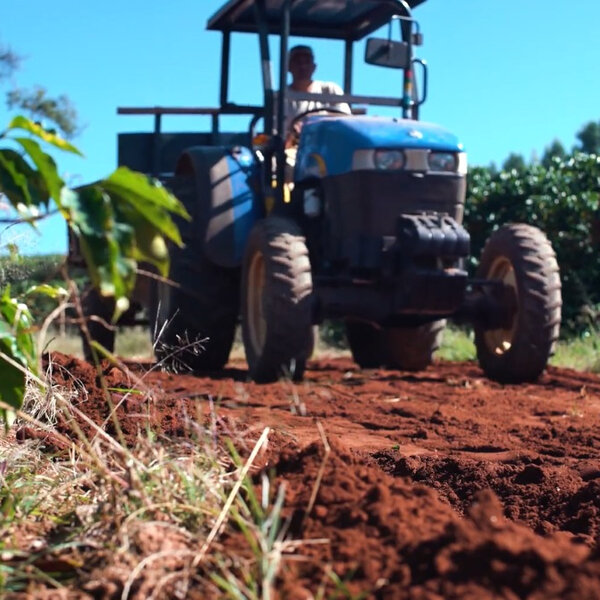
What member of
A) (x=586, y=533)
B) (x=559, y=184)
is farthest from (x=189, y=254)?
(x=559, y=184)

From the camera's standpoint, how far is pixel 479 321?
828 centimetres

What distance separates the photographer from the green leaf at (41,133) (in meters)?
2.32

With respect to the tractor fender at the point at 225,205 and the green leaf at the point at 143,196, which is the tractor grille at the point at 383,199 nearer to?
the tractor fender at the point at 225,205

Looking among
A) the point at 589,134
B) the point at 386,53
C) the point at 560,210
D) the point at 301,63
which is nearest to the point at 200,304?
the point at 301,63

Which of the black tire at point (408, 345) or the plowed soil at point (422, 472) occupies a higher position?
the plowed soil at point (422, 472)

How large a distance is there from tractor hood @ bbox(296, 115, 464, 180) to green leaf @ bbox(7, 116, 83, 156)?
212 inches

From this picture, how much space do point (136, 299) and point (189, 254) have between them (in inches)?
50.7

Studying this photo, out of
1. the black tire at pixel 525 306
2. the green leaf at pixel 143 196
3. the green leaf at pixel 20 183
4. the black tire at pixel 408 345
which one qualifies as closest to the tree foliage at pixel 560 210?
the black tire at pixel 408 345

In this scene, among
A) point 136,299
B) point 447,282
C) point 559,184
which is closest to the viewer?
point 447,282

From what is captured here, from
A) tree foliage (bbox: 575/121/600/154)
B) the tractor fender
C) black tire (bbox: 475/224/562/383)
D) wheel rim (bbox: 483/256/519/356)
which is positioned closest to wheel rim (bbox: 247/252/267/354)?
the tractor fender

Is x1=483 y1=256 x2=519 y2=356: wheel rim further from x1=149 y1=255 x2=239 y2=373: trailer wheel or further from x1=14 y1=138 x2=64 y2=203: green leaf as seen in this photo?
x1=14 y1=138 x2=64 y2=203: green leaf

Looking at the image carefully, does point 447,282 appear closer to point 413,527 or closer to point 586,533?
point 586,533

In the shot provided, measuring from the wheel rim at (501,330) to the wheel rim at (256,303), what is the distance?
164 centimetres

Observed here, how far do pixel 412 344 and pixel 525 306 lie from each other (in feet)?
6.20
